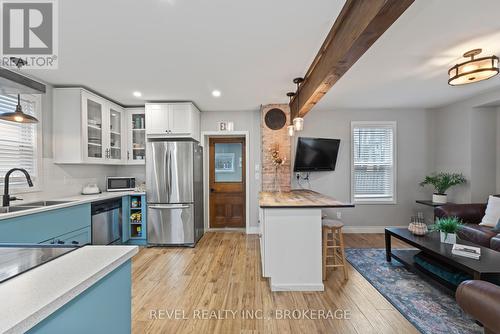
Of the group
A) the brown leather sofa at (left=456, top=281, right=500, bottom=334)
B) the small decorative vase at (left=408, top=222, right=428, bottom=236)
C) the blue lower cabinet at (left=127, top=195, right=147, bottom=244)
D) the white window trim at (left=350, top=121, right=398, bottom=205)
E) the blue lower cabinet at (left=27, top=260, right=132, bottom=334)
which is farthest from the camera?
the white window trim at (left=350, top=121, right=398, bottom=205)

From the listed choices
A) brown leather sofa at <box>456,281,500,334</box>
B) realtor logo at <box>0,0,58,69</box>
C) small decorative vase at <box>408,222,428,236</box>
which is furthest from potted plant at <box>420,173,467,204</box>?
realtor logo at <box>0,0,58,69</box>

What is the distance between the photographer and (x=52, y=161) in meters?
3.34

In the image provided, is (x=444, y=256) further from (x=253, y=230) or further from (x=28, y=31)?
(x=28, y=31)

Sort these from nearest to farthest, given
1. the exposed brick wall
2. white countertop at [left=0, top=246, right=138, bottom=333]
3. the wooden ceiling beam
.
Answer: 1. white countertop at [left=0, top=246, right=138, bottom=333]
2. the wooden ceiling beam
3. the exposed brick wall

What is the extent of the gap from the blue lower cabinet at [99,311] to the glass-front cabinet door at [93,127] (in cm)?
311

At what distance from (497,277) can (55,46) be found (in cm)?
455

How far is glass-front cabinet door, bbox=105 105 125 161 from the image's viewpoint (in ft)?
13.4

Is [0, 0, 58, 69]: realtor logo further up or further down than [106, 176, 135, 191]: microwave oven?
further up

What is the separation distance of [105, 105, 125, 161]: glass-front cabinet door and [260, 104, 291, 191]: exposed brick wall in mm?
2642

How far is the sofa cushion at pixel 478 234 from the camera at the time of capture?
2.94 m

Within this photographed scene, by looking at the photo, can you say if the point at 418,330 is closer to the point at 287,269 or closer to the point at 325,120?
the point at 287,269

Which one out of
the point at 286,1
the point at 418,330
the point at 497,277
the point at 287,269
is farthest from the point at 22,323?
the point at 497,277

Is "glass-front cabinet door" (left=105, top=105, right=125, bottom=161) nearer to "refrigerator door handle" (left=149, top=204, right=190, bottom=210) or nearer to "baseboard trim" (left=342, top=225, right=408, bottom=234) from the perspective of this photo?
"refrigerator door handle" (left=149, top=204, right=190, bottom=210)

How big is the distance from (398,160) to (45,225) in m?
5.69
